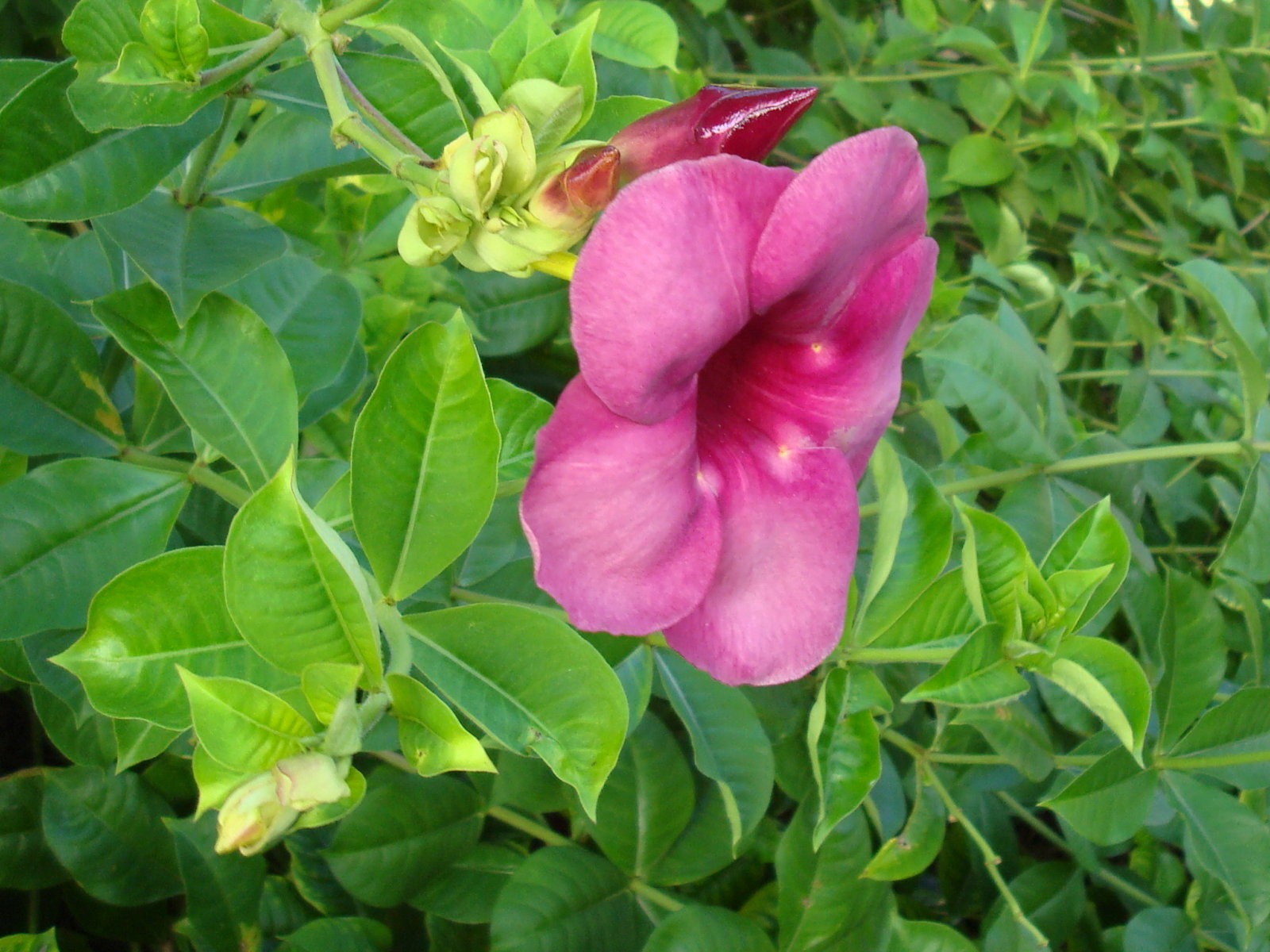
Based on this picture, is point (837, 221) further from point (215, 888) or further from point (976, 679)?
point (215, 888)

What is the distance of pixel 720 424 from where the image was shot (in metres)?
0.86

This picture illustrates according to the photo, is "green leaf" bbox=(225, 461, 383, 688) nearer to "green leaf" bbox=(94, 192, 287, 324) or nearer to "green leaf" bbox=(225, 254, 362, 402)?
"green leaf" bbox=(94, 192, 287, 324)

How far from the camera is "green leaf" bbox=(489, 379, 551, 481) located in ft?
3.04

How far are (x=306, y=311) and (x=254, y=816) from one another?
0.63 m

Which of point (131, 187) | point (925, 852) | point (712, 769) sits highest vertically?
point (131, 187)

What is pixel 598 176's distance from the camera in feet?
2.02

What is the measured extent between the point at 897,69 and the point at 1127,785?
6.19 feet

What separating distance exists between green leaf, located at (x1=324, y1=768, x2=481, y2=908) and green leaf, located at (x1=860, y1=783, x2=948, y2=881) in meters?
0.48

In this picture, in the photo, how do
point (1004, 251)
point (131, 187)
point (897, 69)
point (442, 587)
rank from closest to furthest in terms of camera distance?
point (131, 187), point (442, 587), point (1004, 251), point (897, 69)

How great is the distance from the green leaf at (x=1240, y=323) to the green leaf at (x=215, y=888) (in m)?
1.36

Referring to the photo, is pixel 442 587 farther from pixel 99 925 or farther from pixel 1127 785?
pixel 1127 785

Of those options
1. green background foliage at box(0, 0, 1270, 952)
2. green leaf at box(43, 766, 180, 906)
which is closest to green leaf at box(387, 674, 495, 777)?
green background foliage at box(0, 0, 1270, 952)

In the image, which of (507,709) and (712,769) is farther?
(712,769)

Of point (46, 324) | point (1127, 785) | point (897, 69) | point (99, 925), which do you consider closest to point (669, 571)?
point (46, 324)
